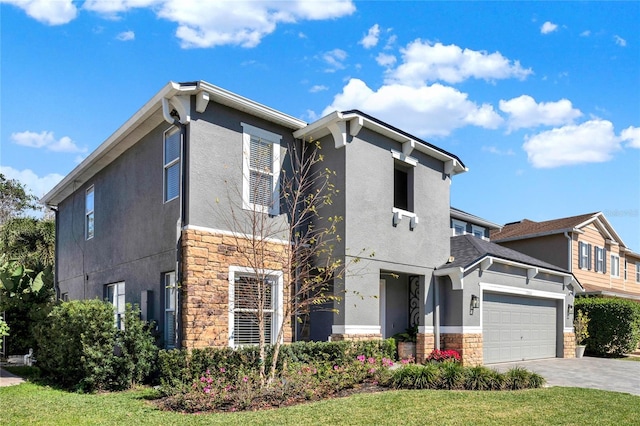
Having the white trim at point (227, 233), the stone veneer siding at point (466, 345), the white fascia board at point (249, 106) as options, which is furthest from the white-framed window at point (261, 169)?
the stone veneer siding at point (466, 345)

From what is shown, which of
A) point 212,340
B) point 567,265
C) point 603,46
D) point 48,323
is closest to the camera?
point 212,340

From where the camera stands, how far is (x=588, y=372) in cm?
1488

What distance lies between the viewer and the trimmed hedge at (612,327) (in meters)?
21.3

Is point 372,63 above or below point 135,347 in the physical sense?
above

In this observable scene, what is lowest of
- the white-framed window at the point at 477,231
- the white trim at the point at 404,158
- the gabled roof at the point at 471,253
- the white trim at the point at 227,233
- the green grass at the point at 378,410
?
the green grass at the point at 378,410

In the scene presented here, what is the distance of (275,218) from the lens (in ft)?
43.0

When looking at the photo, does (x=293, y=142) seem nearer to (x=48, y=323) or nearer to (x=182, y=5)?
(x=182, y=5)

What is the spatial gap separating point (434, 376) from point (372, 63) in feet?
23.0

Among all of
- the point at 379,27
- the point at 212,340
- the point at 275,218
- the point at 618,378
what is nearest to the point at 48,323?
the point at 212,340

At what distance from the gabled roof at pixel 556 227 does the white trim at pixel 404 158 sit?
1352cm

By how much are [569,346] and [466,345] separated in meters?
7.34

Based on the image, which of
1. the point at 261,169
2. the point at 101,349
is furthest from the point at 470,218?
the point at 101,349

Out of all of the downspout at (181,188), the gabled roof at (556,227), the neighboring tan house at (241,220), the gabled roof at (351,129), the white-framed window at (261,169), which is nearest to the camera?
the downspout at (181,188)

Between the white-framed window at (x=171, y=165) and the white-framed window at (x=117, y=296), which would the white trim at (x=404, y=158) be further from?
the white-framed window at (x=117, y=296)
